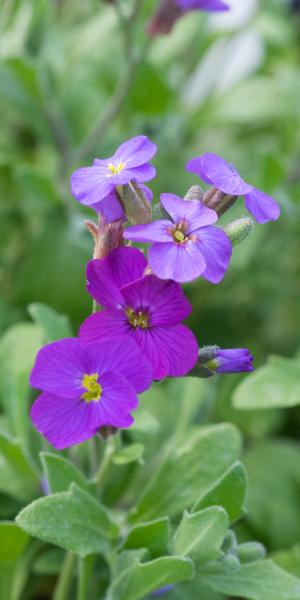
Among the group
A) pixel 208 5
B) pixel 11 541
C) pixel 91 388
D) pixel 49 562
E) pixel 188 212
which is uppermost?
pixel 208 5

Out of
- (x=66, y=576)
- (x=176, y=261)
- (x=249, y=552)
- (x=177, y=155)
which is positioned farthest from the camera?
(x=177, y=155)

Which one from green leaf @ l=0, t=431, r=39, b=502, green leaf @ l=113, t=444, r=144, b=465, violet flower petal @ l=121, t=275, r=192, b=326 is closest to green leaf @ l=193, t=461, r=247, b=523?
green leaf @ l=113, t=444, r=144, b=465

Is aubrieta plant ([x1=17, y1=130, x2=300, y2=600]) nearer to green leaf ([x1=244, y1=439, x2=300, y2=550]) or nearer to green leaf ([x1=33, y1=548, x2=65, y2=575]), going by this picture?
green leaf ([x1=33, y1=548, x2=65, y2=575])

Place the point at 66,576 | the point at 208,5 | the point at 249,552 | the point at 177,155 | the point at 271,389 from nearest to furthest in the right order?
the point at 249,552 < the point at 66,576 < the point at 271,389 < the point at 208,5 < the point at 177,155

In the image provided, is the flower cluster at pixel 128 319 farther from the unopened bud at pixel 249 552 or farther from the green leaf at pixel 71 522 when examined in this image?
the unopened bud at pixel 249 552

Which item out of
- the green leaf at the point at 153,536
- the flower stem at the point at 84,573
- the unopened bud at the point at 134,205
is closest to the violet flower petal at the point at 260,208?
the unopened bud at the point at 134,205

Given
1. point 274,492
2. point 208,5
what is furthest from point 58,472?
point 208,5

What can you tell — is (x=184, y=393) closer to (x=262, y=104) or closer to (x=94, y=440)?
(x=94, y=440)

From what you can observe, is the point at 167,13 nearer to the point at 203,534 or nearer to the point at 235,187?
the point at 235,187
